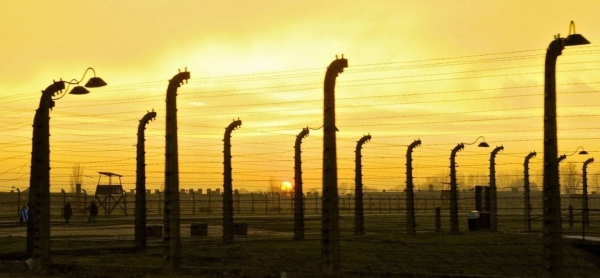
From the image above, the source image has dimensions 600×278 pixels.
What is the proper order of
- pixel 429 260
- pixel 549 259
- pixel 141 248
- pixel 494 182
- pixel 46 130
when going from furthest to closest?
1. pixel 494 182
2. pixel 429 260
3. pixel 141 248
4. pixel 46 130
5. pixel 549 259

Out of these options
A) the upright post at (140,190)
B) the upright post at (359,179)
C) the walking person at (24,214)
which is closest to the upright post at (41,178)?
the upright post at (140,190)

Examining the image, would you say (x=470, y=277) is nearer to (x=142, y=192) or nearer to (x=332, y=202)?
(x=332, y=202)

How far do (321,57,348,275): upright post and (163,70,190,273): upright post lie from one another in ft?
12.0

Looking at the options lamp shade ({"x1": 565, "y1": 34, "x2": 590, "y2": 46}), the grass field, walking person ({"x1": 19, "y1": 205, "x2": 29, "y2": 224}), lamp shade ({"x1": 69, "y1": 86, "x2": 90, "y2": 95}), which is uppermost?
lamp shade ({"x1": 69, "y1": 86, "x2": 90, "y2": 95})

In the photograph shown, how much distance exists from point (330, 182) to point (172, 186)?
4030 millimetres

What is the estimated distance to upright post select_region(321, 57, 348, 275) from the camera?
16.2m

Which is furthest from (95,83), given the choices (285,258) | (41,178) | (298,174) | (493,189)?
(493,189)

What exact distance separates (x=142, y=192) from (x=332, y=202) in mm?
11872

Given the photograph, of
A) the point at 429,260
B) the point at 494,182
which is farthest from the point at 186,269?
the point at 494,182

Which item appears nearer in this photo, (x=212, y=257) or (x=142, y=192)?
(x=212, y=257)

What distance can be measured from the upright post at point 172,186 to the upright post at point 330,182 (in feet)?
12.0

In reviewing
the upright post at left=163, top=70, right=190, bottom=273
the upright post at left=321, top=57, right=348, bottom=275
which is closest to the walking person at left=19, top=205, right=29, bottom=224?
the upright post at left=163, top=70, right=190, bottom=273

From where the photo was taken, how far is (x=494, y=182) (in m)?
38.0

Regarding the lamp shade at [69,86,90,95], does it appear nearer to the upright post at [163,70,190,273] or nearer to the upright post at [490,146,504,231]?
the upright post at [163,70,190,273]
